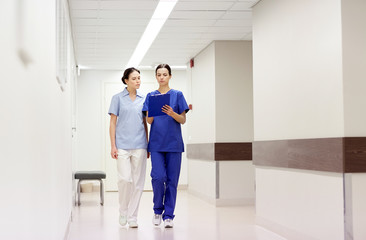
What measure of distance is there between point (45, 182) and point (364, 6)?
2599 mm

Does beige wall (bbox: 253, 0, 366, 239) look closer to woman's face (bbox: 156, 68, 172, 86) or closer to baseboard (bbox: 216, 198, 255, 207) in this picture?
woman's face (bbox: 156, 68, 172, 86)

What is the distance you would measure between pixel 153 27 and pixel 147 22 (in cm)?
45

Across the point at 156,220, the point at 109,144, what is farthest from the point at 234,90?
the point at 109,144

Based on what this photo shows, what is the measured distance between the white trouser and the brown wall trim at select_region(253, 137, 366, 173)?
1307 mm

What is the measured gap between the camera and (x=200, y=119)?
919cm

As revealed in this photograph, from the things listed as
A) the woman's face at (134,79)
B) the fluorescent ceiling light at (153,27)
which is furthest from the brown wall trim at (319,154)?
the fluorescent ceiling light at (153,27)

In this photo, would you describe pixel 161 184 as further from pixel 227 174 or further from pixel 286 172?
pixel 227 174

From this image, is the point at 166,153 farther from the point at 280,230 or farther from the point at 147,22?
the point at 147,22

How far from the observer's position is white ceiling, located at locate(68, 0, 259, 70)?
6.11 m

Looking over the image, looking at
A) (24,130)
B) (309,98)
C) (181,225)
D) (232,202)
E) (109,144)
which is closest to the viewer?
(24,130)

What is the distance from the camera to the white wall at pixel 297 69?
3980 millimetres

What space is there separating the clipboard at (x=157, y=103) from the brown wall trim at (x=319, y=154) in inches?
45.2

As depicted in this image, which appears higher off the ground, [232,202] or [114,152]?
[114,152]

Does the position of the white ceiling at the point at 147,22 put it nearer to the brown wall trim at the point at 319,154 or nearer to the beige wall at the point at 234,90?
the beige wall at the point at 234,90
